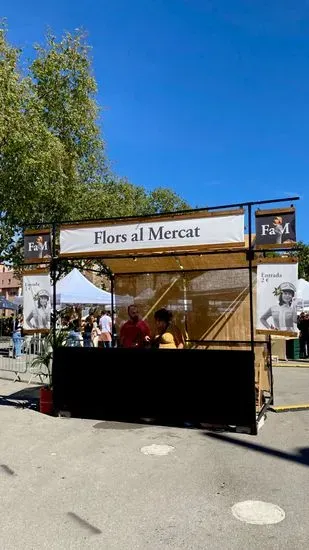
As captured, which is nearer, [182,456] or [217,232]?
[182,456]

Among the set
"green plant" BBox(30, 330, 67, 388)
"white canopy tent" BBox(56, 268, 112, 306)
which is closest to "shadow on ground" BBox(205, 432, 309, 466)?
"green plant" BBox(30, 330, 67, 388)

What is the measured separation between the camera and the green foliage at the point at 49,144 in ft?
54.1

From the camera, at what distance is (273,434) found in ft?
23.7

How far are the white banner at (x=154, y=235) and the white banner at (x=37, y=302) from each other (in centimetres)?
67

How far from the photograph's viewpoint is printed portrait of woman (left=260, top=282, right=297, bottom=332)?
6.91m

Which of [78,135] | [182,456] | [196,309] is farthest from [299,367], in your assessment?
[78,135]

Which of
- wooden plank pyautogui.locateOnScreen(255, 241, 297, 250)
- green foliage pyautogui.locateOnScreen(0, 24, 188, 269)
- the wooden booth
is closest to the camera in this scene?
wooden plank pyautogui.locateOnScreen(255, 241, 297, 250)

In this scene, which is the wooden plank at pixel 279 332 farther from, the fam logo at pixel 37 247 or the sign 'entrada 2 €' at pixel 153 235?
the fam logo at pixel 37 247

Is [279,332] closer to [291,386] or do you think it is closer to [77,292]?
[291,386]

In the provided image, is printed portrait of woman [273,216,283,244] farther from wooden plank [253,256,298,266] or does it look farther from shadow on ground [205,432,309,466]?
shadow on ground [205,432,309,466]

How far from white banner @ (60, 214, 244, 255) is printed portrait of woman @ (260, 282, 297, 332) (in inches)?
36.0

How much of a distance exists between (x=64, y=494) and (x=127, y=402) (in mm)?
3064

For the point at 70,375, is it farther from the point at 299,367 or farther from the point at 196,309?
the point at 299,367

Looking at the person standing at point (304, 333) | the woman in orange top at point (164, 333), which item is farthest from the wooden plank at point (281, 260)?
the person standing at point (304, 333)
